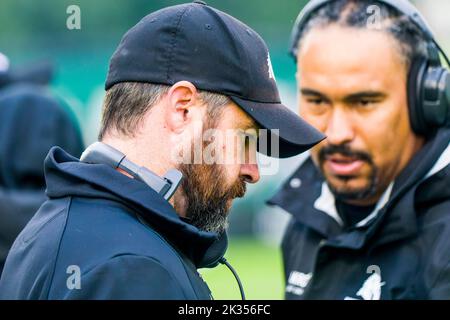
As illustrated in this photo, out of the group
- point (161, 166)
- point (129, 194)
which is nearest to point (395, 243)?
point (161, 166)

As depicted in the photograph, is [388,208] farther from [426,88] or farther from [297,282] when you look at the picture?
[297,282]

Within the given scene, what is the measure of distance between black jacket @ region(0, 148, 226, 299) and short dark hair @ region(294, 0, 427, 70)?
124cm

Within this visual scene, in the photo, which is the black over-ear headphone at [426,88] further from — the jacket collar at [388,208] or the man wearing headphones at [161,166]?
the man wearing headphones at [161,166]

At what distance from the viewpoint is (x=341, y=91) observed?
8.85ft

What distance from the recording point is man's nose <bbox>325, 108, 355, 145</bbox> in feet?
8.86

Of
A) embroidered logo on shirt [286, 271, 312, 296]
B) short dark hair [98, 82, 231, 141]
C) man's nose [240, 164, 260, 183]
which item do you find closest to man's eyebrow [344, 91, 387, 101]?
embroidered logo on shirt [286, 271, 312, 296]

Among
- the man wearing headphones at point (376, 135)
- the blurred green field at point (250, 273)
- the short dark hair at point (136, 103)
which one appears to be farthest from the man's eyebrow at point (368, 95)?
the blurred green field at point (250, 273)

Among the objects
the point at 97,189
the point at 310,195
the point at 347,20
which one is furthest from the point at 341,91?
the point at 97,189

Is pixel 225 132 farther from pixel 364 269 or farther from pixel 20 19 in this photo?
pixel 20 19

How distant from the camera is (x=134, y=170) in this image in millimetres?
1750

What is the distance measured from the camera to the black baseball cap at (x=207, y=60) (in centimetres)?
183

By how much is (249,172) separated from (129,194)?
0.40 meters
